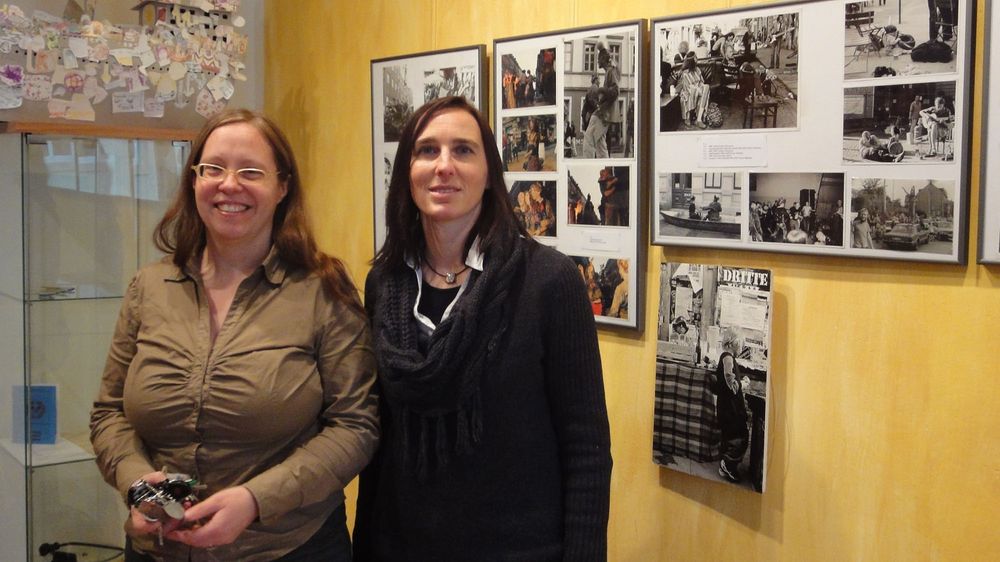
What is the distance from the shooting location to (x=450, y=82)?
2.64m

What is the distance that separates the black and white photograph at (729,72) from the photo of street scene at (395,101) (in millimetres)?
949

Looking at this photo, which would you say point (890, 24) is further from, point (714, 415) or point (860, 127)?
point (714, 415)

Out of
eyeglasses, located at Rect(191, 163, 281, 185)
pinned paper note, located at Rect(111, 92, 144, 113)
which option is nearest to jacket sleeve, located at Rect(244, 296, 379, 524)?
eyeglasses, located at Rect(191, 163, 281, 185)

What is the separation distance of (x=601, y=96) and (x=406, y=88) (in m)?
0.79

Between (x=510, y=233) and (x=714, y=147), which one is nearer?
(x=510, y=233)

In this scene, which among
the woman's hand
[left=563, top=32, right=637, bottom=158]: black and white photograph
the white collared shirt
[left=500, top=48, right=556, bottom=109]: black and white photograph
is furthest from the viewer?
[left=500, top=48, right=556, bottom=109]: black and white photograph

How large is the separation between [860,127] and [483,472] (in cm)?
96

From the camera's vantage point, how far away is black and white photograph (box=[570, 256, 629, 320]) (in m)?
2.19

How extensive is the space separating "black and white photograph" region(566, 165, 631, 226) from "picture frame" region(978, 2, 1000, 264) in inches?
30.5

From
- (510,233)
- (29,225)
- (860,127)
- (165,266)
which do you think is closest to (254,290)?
(165,266)

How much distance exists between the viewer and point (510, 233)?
5.37 feet

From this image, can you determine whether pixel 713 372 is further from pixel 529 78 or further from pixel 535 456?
pixel 529 78

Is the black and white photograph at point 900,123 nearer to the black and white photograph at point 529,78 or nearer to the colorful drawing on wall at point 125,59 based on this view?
the black and white photograph at point 529,78

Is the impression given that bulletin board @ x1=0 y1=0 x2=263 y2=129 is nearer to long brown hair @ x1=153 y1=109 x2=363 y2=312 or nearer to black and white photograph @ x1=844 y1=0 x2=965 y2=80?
long brown hair @ x1=153 y1=109 x2=363 y2=312
